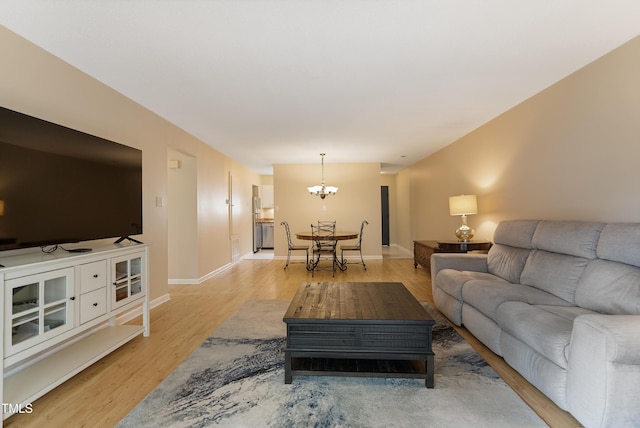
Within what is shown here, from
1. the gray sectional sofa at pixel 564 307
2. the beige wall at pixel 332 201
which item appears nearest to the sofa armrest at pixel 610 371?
the gray sectional sofa at pixel 564 307

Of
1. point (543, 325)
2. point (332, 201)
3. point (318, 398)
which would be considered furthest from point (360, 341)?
point (332, 201)

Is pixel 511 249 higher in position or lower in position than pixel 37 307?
higher

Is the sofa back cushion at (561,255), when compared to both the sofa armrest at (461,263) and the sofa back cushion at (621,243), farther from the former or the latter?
the sofa armrest at (461,263)

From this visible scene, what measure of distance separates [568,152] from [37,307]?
4098 millimetres

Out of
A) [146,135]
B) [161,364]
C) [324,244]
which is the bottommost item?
[161,364]

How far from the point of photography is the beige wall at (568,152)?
2.16 m

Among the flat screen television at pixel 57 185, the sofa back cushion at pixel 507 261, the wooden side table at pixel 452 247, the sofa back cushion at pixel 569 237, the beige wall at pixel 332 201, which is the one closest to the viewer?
the flat screen television at pixel 57 185

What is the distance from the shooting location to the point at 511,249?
2.98 meters

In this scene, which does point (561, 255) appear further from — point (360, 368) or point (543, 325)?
point (360, 368)

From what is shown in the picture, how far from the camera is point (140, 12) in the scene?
1701mm

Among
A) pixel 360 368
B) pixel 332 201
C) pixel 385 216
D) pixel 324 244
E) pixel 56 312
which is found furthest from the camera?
pixel 385 216

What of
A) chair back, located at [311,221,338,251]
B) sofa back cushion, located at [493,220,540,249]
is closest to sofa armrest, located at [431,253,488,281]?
sofa back cushion, located at [493,220,540,249]

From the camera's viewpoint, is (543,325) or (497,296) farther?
(497,296)

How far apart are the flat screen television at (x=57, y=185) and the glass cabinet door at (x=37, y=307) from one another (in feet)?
0.79
